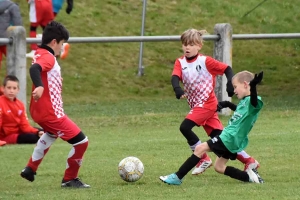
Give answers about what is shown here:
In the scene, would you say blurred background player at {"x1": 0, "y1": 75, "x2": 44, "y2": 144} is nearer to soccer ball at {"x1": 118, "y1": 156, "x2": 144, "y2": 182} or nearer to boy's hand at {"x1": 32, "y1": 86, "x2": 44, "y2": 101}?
soccer ball at {"x1": 118, "y1": 156, "x2": 144, "y2": 182}

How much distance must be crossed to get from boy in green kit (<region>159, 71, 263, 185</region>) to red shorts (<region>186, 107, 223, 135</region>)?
0.85 meters

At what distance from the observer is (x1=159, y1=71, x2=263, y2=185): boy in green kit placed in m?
7.95

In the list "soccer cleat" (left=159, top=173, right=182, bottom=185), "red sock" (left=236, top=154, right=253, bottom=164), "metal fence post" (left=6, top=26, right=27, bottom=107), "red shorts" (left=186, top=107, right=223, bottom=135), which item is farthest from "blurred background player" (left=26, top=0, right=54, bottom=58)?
"soccer cleat" (left=159, top=173, right=182, bottom=185)

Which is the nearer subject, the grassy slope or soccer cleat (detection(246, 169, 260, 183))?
soccer cleat (detection(246, 169, 260, 183))

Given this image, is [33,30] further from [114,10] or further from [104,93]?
[114,10]

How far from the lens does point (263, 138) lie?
37.6 feet

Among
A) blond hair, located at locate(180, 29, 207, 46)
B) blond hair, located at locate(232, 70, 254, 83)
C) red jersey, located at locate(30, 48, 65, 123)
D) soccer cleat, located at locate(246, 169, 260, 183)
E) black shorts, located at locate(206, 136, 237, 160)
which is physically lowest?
soccer cleat, located at locate(246, 169, 260, 183)

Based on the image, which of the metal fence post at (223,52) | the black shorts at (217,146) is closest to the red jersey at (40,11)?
the metal fence post at (223,52)

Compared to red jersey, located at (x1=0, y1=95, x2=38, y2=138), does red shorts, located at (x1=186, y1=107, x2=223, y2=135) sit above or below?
above

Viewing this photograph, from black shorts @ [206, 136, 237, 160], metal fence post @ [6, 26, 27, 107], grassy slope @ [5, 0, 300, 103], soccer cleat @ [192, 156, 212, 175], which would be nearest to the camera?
black shorts @ [206, 136, 237, 160]

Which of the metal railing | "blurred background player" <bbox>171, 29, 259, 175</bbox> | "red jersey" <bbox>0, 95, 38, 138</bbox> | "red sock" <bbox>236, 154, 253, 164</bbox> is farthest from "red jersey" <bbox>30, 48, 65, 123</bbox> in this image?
the metal railing

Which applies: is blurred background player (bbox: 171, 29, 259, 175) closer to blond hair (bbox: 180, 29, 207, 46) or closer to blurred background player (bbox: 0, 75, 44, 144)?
blond hair (bbox: 180, 29, 207, 46)

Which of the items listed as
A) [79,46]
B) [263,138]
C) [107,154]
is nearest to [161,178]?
[107,154]

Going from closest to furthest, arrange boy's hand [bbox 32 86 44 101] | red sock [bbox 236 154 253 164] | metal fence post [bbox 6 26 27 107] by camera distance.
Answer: boy's hand [bbox 32 86 44 101] → red sock [bbox 236 154 253 164] → metal fence post [bbox 6 26 27 107]
